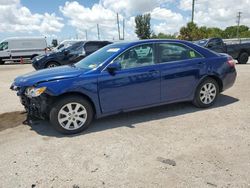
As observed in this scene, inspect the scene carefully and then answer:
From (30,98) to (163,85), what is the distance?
2.45m

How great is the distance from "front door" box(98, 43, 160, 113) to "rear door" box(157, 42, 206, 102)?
0.62ft

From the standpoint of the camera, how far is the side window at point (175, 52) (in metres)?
5.18

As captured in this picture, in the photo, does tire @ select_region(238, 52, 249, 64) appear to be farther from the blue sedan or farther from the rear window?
the rear window

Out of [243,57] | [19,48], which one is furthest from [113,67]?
[19,48]

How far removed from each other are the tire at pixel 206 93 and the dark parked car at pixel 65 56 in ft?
25.3

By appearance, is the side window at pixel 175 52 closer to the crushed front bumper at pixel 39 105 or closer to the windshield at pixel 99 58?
the windshield at pixel 99 58

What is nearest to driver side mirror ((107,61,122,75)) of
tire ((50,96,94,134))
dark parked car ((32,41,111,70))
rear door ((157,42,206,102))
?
tire ((50,96,94,134))

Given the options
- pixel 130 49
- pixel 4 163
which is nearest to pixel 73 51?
pixel 130 49

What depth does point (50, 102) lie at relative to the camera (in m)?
4.32

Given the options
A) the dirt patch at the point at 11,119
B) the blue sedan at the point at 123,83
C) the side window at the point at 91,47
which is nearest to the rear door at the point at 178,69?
the blue sedan at the point at 123,83

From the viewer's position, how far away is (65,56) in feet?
42.1

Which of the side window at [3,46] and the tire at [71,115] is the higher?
the side window at [3,46]

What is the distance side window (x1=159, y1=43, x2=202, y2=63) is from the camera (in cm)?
518

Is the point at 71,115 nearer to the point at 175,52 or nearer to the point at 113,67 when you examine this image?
the point at 113,67
